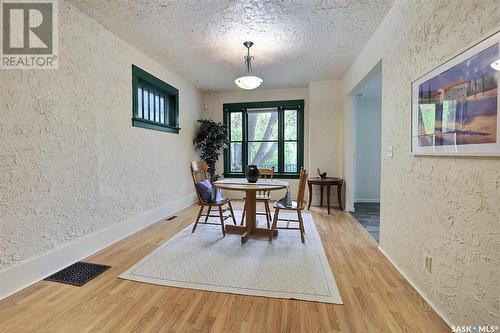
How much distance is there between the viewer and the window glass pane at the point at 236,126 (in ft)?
19.2

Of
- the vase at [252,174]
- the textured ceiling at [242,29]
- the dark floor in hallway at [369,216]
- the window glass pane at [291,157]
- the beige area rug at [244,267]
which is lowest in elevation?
the beige area rug at [244,267]

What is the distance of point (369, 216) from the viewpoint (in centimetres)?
425

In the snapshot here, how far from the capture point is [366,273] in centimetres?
218

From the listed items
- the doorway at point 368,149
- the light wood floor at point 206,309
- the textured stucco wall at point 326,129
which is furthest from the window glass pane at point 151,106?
the doorway at point 368,149

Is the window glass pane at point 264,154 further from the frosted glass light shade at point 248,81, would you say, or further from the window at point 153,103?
the frosted glass light shade at point 248,81

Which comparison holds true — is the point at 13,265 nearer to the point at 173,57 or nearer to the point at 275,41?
the point at 173,57

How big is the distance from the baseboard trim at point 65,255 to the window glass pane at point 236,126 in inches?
109

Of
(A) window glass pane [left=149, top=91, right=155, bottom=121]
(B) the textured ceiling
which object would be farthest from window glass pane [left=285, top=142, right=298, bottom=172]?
(A) window glass pane [left=149, top=91, right=155, bottom=121]

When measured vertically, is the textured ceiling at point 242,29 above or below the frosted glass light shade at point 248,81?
above

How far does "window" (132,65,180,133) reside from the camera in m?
3.47

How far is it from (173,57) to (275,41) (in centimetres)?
164

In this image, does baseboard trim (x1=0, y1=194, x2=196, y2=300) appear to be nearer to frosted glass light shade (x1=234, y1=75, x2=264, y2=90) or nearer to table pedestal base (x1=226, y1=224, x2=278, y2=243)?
table pedestal base (x1=226, y1=224, x2=278, y2=243)

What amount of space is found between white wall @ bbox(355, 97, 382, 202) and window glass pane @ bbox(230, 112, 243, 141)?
2.76 meters

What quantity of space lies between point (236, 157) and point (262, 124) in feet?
3.40
